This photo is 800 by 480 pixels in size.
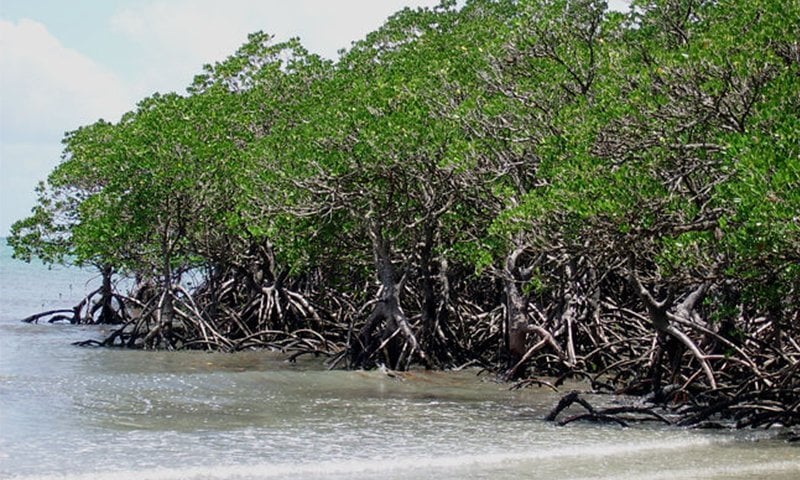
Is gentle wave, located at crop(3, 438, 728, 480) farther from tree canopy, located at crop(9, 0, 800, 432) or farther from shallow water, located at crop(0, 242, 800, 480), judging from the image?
tree canopy, located at crop(9, 0, 800, 432)

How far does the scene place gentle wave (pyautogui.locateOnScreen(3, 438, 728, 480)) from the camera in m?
8.41

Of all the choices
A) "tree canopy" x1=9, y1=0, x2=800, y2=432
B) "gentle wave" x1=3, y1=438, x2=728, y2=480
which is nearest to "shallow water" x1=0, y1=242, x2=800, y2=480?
"gentle wave" x1=3, y1=438, x2=728, y2=480

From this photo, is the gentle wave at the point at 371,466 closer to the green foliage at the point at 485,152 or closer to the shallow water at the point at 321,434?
the shallow water at the point at 321,434

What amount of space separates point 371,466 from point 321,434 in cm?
159

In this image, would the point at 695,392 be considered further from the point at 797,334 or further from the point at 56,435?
the point at 56,435

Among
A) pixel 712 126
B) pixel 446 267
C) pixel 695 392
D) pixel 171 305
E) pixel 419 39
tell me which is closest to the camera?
pixel 712 126

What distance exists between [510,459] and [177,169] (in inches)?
377

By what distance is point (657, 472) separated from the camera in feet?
28.5

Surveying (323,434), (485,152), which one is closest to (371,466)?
(323,434)

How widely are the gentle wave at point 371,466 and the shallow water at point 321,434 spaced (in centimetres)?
2

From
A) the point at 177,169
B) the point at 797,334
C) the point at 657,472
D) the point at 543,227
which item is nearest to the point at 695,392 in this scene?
the point at 797,334

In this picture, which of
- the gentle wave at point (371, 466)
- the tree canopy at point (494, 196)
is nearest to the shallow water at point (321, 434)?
the gentle wave at point (371, 466)

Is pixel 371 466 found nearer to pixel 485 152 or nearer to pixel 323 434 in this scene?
pixel 323 434

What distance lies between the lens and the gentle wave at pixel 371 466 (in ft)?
27.6
